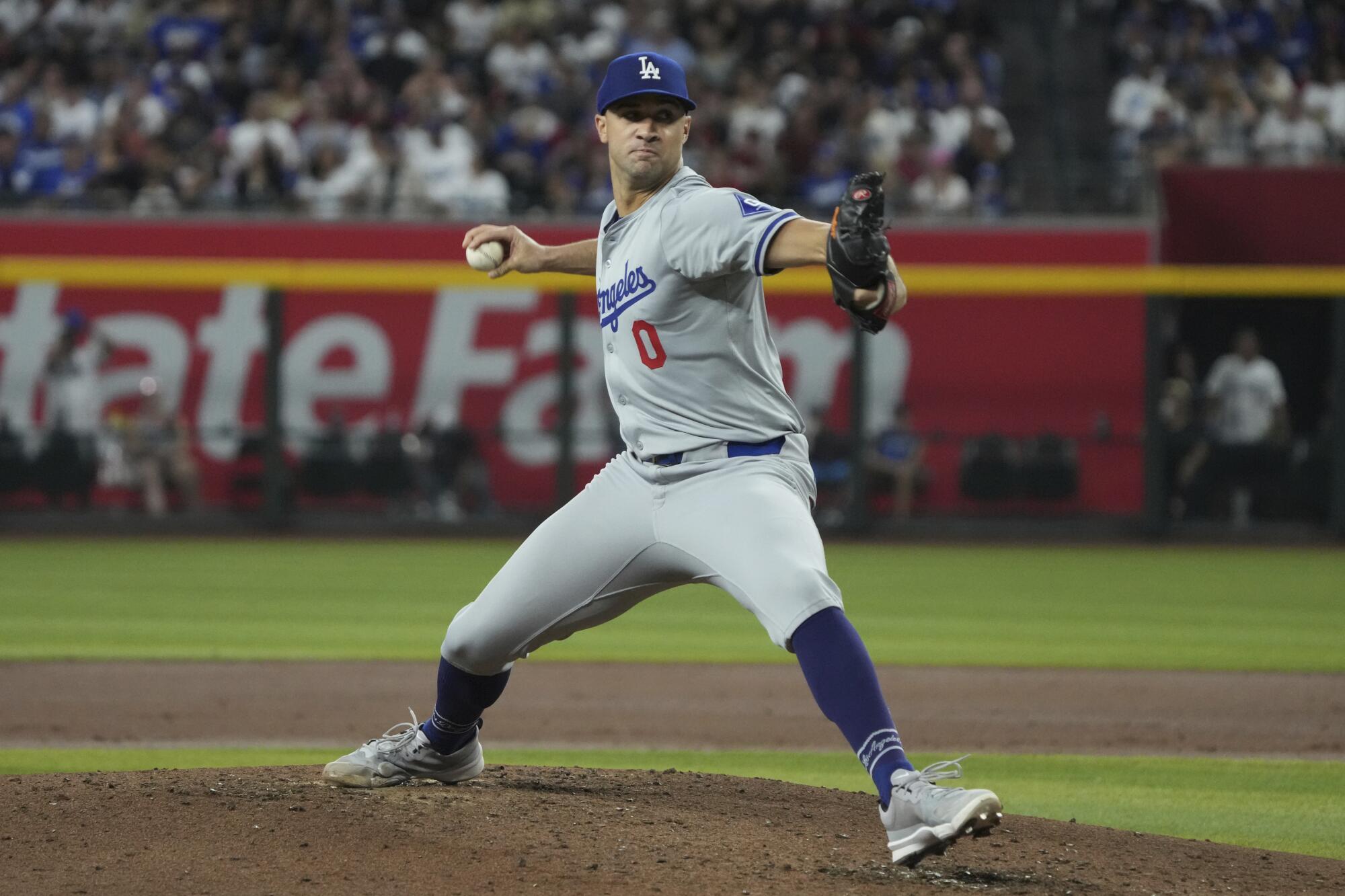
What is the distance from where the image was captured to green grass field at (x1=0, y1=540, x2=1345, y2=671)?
26.7 feet

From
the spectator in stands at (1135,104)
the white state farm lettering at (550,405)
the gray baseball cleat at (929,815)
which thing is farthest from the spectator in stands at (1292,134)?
the gray baseball cleat at (929,815)

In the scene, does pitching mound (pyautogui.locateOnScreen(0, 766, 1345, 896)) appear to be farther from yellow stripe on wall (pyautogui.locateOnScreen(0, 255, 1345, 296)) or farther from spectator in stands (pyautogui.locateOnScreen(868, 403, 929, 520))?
spectator in stands (pyautogui.locateOnScreen(868, 403, 929, 520))

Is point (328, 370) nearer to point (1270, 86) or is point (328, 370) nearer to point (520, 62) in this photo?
point (520, 62)

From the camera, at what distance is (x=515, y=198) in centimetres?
1428

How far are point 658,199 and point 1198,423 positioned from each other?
11.3 m

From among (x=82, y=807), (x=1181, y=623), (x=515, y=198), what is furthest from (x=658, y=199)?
(x=515, y=198)

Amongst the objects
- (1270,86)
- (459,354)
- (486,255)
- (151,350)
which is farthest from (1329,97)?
(486,255)

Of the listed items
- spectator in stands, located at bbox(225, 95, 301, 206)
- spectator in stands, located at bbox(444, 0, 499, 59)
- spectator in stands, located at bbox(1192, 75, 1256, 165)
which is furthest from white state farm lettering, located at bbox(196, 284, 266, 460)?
spectator in stands, located at bbox(1192, 75, 1256, 165)

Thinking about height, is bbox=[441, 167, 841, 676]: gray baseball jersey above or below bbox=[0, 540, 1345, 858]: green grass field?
above

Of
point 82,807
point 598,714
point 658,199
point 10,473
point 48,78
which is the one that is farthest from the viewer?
point 48,78

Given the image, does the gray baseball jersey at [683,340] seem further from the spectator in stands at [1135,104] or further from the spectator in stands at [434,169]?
the spectator in stands at [1135,104]

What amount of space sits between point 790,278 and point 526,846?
33.5 ft

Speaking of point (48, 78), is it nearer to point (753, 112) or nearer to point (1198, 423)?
point (753, 112)

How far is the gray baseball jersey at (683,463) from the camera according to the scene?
3441mm
